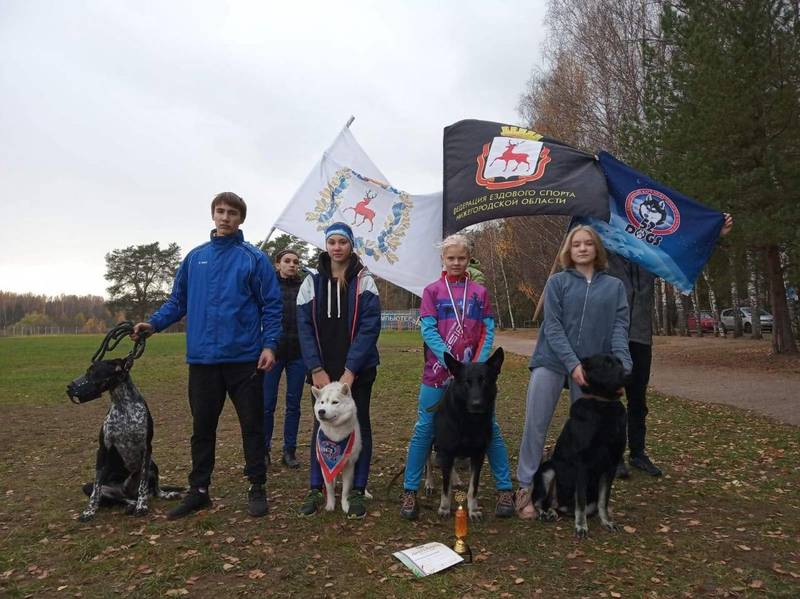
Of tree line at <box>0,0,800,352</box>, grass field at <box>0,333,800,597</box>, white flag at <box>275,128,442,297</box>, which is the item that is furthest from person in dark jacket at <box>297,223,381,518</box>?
tree line at <box>0,0,800,352</box>

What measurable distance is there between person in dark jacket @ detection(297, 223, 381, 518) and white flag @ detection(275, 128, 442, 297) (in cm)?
120

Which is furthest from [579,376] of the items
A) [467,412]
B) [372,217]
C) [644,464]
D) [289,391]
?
[289,391]

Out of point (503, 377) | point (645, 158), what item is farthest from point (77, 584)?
point (645, 158)

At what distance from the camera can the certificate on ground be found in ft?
11.2

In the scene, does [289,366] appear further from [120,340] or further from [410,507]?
[410,507]

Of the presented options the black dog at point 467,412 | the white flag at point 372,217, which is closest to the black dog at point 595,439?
the black dog at point 467,412

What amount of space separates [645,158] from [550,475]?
12.9 meters

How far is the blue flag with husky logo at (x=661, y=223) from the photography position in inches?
216

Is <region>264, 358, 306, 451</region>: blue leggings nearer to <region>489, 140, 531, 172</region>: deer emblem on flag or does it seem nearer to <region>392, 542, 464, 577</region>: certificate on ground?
<region>392, 542, 464, 577</region>: certificate on ground

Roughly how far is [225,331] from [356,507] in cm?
173

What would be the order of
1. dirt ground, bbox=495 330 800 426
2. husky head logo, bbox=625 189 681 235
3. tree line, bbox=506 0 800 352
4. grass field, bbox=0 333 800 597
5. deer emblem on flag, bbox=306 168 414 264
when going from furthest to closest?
tree line, bbox=506 0 800 352 < dirt ground, bbox=495 330 800 426 < deer emblem on flag, bbox=306 168 414 264 < husky head logo, bbox=625 189 681 235 < grass field, bbox=0 333 800 597

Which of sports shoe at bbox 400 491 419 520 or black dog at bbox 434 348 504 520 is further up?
black dog at bbox 434 348 504 520

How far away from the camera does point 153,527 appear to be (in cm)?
417

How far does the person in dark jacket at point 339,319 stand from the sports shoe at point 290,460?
142cm
